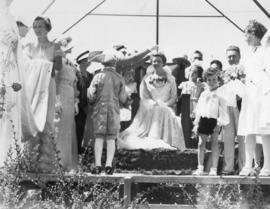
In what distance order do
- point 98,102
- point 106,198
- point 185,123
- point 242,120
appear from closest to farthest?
point 106,198 < point 242,120 < point 98,102 < point 185,123

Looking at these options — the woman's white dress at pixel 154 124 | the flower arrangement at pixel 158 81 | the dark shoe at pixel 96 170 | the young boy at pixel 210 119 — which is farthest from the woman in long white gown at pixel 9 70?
the flower arrangement at pixel 158 81

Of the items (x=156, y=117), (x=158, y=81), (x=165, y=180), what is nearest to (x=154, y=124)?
(x=156, y=117)

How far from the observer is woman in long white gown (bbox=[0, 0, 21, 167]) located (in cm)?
629

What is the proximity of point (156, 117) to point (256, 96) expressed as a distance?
2112 millimetres

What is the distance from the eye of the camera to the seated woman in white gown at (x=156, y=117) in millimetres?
8531

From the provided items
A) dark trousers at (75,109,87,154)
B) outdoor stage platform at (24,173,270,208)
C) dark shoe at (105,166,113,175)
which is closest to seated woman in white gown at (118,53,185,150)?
dark trousers at (75,109,87,154)

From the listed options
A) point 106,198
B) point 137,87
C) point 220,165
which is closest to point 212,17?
point 137,87

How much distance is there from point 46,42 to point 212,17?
3.42 meters

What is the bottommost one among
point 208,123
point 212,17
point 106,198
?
point 106,198

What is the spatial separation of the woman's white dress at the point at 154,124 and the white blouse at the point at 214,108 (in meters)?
1.21

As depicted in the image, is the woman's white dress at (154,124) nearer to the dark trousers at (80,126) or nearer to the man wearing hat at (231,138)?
the dark trousers at (80,126)

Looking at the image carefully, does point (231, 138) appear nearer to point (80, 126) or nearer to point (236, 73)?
point (236, 73)

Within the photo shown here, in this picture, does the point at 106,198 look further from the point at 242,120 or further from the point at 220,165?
the point at 220,165

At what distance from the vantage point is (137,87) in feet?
30.5
